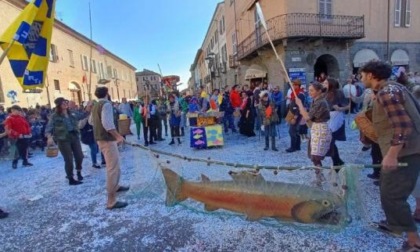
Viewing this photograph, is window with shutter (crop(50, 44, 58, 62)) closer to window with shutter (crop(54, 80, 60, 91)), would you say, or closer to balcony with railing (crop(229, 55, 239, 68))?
window with shutter (crop(54, 80, 60, 91))

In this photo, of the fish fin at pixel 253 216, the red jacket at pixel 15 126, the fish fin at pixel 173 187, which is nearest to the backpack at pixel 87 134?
the red jacket at pixel 15 126

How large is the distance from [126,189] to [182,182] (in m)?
2.27

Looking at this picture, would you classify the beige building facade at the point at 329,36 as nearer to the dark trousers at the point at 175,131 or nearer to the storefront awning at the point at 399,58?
the storefront awning at the point at 399,58

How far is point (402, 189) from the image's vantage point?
2.32 m

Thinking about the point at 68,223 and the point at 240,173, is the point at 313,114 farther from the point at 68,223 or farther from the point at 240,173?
the point at 68,223

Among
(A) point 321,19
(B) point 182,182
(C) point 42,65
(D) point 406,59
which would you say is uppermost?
(A) point 321,19

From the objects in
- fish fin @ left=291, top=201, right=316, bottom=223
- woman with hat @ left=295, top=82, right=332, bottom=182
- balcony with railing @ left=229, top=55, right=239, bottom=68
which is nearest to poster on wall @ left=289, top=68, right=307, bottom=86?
balcony with railing @ left=229, top=55, right=239, bottom=68

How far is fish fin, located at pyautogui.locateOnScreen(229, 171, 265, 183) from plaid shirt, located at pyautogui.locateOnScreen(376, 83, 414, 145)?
1.10 metres

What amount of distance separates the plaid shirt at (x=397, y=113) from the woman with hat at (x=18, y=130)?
27.1 ft

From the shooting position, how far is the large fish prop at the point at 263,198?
2338 mm

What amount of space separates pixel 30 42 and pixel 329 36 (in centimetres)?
1406

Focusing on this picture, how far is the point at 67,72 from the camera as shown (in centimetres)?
2356

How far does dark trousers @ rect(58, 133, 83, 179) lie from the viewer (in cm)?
534

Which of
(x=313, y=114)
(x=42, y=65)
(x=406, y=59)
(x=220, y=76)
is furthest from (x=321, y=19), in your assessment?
(x=220, y=76)
